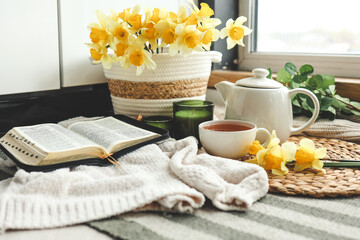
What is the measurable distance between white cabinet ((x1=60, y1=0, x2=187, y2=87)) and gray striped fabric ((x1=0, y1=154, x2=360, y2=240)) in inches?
25.2

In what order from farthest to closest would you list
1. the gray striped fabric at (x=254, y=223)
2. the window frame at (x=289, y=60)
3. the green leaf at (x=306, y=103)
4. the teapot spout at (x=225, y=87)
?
1. the window frame at (x=289, y=60)
2. the green leaf at (x=306, y=103)
3. the teapot spout at (x=225, y=87)
4. the gray striped fabric at (x=254, y=223)

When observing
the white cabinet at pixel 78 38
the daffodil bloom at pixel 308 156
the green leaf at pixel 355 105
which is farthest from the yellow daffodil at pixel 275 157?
the white cabinet at pixel 78 38

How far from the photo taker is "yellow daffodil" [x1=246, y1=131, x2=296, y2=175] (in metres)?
0.69

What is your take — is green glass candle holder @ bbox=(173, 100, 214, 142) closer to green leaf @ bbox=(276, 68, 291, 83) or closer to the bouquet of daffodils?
the bouquet of daffodils

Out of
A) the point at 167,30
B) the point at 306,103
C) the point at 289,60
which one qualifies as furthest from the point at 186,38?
the point at 289,60

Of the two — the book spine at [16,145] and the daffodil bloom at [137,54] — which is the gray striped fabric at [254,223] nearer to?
the book spine at [16,145]

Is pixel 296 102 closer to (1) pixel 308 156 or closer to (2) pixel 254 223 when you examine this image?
(1) pixel 308 156

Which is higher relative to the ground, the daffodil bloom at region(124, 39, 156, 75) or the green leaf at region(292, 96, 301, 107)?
the daffodil bloom at region(124, 39, 156, 75)

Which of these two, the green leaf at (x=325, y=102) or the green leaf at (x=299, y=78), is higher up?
the green leaf at (x=299, y=78)

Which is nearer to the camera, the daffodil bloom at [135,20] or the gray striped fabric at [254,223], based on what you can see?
the gray striped fabric at [254,223]

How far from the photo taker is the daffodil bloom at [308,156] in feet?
2.29

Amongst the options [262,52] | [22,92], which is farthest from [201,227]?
[262,52]

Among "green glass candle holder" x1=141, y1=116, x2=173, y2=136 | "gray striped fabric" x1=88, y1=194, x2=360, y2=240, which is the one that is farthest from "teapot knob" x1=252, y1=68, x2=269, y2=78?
"gray striped fabric" x1=88, y1=194, x2=360, y2=240

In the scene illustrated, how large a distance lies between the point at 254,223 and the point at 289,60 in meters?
0.92
